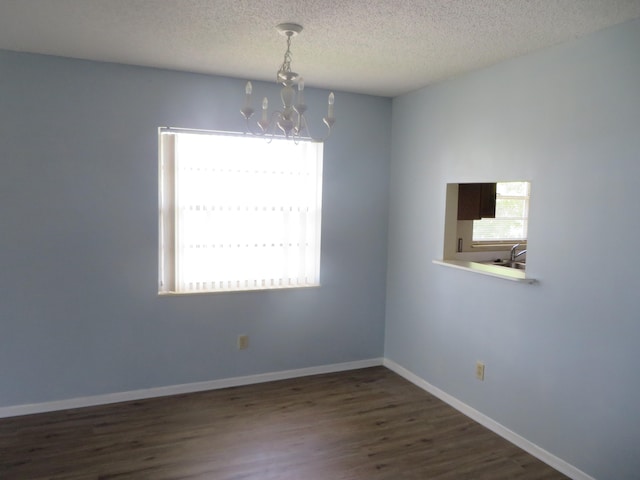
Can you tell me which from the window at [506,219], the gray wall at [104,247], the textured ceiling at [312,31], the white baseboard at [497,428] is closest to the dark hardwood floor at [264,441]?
the white baseboard at [497,428]

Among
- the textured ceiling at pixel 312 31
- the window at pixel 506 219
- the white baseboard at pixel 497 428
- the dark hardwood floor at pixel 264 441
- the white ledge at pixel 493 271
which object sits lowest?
the dark hardwood floor at pixel 264 441

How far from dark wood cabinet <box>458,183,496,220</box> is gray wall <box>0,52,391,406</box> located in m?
1.08

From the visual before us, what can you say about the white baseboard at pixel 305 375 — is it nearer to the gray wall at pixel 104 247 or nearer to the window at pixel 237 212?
the gray wall at pixel 104 247

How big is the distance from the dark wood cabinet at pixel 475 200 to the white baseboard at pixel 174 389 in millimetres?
1587

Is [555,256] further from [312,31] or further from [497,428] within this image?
[312,31]

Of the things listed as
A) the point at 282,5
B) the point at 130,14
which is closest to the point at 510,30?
the point at 282,5

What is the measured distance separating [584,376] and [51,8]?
3.38 metres

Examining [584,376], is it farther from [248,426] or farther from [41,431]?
[41,431]

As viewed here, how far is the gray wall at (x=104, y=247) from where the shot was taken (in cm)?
320

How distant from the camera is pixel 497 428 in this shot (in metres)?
3.21

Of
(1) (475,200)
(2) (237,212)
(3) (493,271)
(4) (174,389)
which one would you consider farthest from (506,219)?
(4) (174,389)

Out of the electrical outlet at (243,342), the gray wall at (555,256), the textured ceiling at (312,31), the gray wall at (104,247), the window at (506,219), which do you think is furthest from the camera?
the window at (506,219)

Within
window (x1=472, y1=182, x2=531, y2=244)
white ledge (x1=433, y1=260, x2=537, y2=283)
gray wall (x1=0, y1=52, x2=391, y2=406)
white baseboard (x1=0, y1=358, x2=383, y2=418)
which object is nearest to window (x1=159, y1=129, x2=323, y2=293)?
gray wall (x1=0, y1=52, x2=391, y2=406)

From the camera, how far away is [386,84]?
3.78 m
